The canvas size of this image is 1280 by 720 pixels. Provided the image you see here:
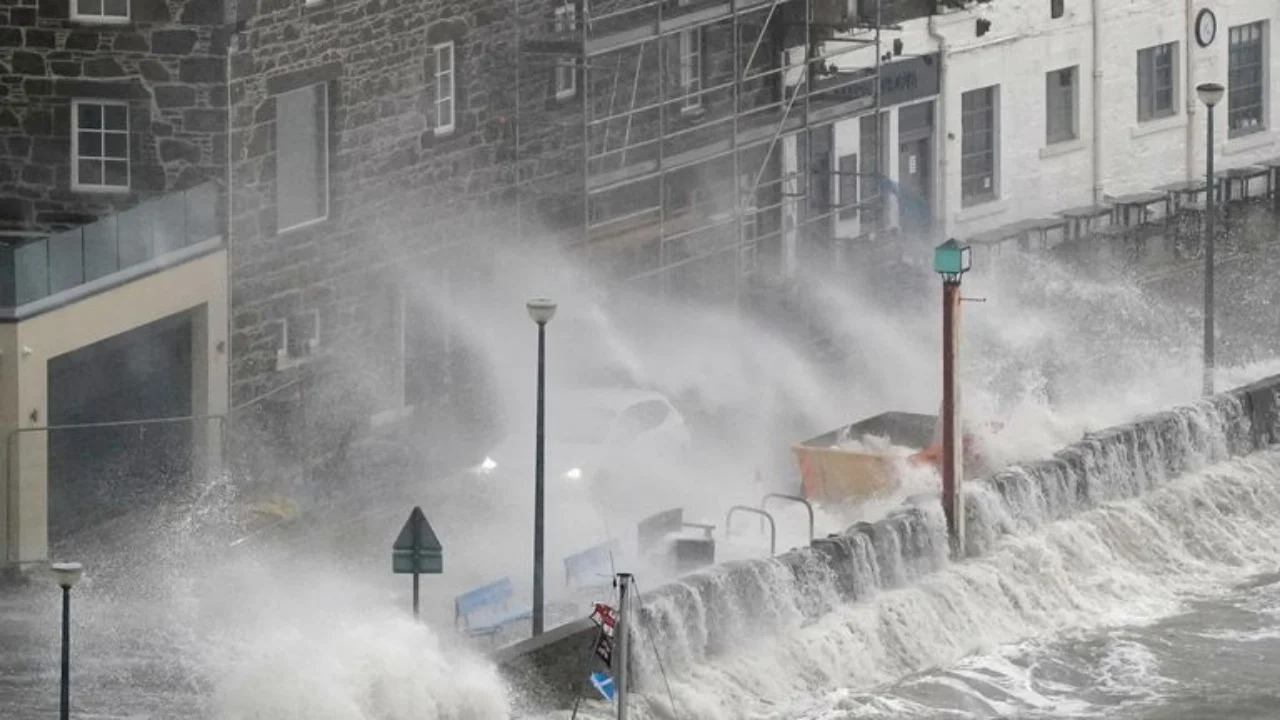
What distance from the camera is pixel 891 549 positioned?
58.6 m

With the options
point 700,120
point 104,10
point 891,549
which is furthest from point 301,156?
point 700,120

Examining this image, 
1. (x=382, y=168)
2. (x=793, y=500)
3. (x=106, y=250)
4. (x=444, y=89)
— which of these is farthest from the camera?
(x=444, y=89)

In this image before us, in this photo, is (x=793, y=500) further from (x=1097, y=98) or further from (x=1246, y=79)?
(x=1246, y=79)

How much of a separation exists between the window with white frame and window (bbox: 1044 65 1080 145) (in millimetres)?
15931

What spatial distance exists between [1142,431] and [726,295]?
315 inches

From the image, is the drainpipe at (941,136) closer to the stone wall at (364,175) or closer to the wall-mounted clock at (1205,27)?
the wall-mounted clock at (1205,27)

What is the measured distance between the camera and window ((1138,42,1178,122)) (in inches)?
3191

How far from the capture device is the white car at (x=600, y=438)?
61719mm

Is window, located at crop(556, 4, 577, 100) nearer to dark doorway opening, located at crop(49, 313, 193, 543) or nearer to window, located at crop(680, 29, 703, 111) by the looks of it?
window, located at crop(680, 29, 703, 111)

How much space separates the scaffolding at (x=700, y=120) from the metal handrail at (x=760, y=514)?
25.8ft

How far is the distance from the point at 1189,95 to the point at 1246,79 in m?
2.40

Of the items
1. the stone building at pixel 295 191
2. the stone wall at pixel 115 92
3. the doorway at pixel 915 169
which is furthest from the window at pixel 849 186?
the stone wall at pixel 115 92

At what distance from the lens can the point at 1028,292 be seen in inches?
2933

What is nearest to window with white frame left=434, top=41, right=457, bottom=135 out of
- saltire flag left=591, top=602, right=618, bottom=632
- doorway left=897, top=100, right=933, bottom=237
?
doorway left=897, top=100, right=933, bottom=237
